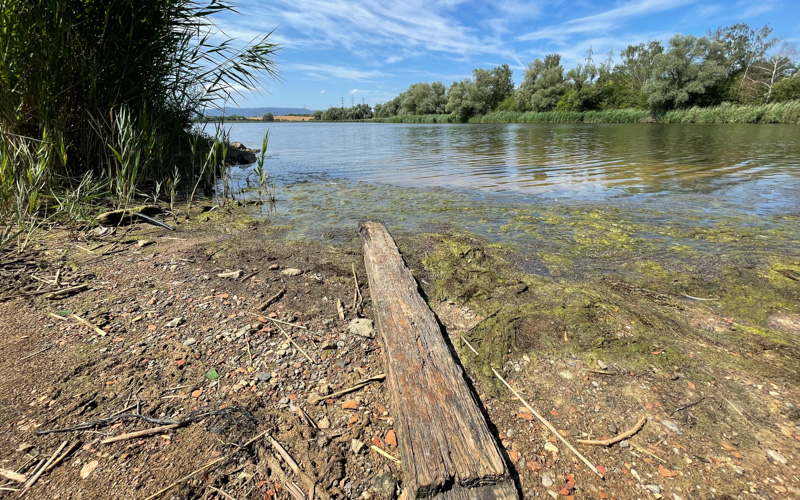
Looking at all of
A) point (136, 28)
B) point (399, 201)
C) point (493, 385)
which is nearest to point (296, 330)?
point (493, 385)

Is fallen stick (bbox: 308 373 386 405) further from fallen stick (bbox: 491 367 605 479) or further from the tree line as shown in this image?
the tree line

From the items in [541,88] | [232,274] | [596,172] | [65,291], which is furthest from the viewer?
[541,88]

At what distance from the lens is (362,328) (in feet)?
9.30

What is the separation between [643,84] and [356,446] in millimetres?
67233

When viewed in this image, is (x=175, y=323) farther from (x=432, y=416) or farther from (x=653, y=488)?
(x=653, y=488)

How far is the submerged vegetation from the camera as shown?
4.62 m

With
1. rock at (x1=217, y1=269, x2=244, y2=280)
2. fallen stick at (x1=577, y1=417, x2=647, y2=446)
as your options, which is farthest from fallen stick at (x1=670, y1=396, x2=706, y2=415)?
rock at (x1=217, y1=269, x2=244, y2=280)

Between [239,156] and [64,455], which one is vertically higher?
[239,156]

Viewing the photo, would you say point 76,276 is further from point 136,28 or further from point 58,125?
point 136,28

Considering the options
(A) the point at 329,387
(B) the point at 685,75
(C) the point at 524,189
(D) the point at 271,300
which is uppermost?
(B) the point at 685,75

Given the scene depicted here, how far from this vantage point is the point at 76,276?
3506 millimetres

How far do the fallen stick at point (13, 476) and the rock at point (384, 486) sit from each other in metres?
1.48

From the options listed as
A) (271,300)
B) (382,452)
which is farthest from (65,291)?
(382,452)

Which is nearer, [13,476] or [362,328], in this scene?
[13,476]
